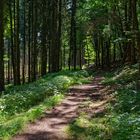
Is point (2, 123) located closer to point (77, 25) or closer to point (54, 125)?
point (54, 125)

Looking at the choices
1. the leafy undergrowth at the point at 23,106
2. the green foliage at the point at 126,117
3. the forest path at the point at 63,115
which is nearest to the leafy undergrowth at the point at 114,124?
the green foliage at the point at 126,117

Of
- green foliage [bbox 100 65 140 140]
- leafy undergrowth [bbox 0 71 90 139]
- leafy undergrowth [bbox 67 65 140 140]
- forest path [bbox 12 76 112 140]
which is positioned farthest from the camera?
leafy undergrowth [bbox 0 71 90 139]

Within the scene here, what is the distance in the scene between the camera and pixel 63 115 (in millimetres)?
14805

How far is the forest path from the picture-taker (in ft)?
38.5

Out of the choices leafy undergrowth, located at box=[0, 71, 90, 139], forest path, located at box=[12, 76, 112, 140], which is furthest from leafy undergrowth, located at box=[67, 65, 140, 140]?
leafy undergrowth, located at box=[0, 71, 90, 139]

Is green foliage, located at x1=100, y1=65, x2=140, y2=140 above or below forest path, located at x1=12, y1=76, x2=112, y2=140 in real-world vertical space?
above

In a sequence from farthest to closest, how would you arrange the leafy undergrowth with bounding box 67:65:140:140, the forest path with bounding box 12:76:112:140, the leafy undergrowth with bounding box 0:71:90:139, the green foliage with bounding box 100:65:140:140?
the leafy undergrowth with bounding box 0:71:90:139, the forest path with bounding box 12:76:112:140, the leafy undergrowth with bounding box 67:65:140:140, the green foliage with bounding box 100:65:140:140

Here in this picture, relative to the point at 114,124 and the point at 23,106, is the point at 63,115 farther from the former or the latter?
the point at 114,124

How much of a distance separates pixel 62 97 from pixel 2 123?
21.8ft

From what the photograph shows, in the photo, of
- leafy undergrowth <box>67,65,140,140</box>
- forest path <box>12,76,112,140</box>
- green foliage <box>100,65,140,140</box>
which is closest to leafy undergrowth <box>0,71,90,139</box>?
forest path <box>12,76,112,140</box>

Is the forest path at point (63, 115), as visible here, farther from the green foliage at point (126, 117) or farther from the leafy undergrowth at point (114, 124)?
the green foliage at point (126, 117)

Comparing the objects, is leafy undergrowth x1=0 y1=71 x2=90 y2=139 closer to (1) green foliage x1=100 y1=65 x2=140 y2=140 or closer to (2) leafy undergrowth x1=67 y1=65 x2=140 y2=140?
(2) leafy undergrowth x1=67 y1=65 x2=140 y2=140

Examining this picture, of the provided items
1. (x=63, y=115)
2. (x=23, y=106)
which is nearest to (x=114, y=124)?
(x=63, y=115)

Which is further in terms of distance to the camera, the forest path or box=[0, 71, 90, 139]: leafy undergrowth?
box=[0, 71, 90, 139]: leafy undergrowth
